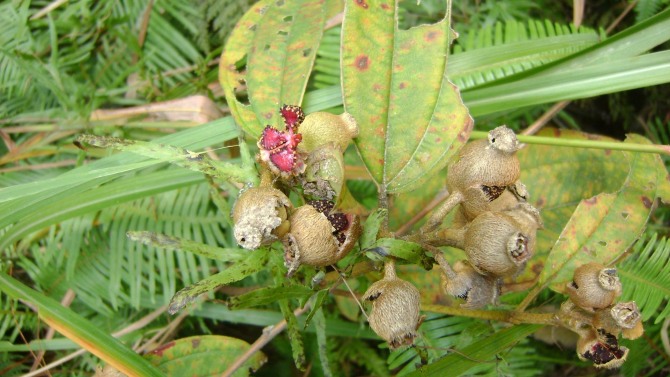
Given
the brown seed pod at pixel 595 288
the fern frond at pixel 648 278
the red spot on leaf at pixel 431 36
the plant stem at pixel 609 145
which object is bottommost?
the fern frond at pixel 648 278

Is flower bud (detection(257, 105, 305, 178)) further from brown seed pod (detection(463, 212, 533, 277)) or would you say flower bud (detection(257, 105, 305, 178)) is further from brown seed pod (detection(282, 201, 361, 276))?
brown seed pod (detection(463, 212, 533, 277))

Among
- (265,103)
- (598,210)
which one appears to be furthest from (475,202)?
(265,103)

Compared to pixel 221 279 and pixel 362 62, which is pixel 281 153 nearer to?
pixel 221 279

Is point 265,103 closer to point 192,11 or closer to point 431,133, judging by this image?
point 431,133

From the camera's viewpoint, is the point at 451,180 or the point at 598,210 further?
the point at 598,210

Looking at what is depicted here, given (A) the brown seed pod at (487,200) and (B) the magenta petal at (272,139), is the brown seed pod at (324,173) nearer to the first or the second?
(B) the magenta petal at (272,139)

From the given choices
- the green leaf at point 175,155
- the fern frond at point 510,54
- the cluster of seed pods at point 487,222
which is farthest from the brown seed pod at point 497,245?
the fern frond at point 510,54
